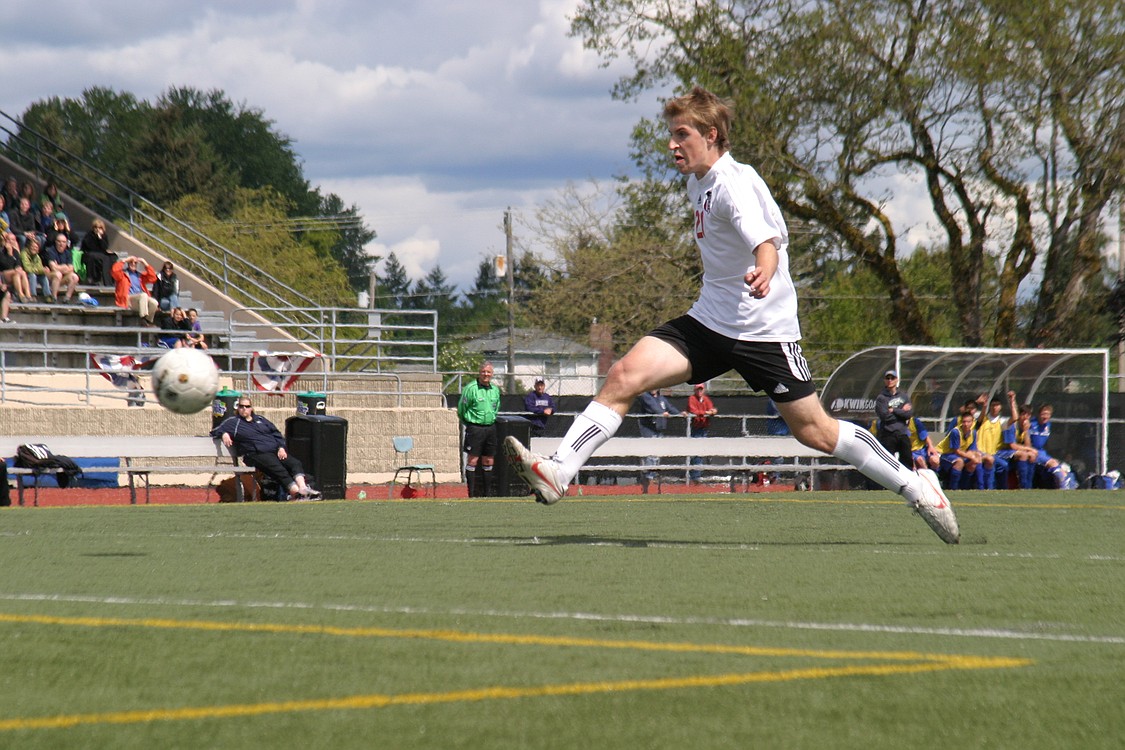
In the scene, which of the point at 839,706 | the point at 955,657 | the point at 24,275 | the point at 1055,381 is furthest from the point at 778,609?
the point at 24,275

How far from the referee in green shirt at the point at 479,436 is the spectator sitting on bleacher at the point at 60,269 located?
38.4 feet

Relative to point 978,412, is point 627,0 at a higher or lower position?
higher

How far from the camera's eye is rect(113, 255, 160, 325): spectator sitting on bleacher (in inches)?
1067

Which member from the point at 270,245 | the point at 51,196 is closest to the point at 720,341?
the point at 51,196

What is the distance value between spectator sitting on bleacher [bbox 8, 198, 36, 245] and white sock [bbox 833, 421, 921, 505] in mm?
22946

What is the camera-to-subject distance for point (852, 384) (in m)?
21.7

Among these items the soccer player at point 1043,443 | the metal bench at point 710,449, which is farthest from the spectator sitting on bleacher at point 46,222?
the soccer player at point 1043,443

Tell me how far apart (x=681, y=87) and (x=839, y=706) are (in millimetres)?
28463

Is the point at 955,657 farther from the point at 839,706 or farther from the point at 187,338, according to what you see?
the point at 187,338

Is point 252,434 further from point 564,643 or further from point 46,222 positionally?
point 564,643

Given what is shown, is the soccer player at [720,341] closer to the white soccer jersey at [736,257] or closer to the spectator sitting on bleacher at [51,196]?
the white soccer jersey at [736,257]

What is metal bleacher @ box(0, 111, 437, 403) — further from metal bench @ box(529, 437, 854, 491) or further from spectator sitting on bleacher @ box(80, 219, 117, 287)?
metal bench @ box(529, 437, 854, 491)

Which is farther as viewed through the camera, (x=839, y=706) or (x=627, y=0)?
(x=627, y=0)

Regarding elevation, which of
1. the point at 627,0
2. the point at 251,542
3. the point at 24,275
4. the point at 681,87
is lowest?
the point at 251,542
